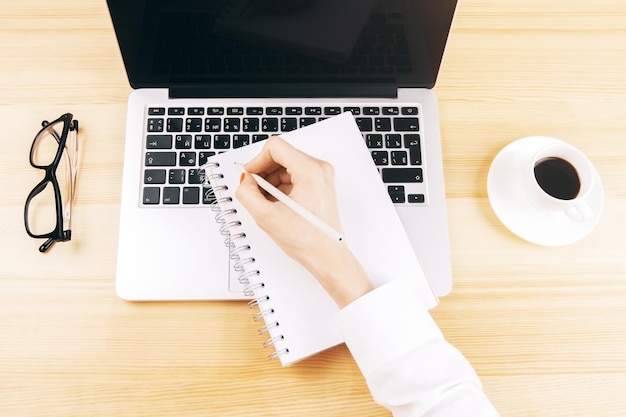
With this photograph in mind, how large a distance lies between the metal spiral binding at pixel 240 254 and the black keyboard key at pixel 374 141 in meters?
0.19

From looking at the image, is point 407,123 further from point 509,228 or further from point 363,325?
point 363,325

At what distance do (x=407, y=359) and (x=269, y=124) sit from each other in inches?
13.4

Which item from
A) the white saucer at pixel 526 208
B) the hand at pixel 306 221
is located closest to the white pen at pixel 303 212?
the hand at pixel 306 221

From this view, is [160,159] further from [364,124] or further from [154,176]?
[364,124]

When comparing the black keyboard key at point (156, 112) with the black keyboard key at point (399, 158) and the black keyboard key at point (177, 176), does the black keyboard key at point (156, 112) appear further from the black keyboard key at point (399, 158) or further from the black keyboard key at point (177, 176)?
the black keyboard key at point (399, 158)

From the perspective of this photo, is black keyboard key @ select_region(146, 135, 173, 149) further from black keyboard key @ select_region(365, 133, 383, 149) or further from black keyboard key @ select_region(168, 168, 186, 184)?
black keyboard key @ select_region(365, 133, 383, 149)

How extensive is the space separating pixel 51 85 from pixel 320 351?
0.50 metres

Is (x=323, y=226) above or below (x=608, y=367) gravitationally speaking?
above

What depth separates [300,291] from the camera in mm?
587

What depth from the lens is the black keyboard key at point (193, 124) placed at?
673 mm

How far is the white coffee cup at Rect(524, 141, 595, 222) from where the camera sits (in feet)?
1.93

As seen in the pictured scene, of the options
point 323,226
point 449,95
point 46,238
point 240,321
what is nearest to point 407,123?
point 449,95

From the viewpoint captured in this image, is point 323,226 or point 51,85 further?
point 51,85

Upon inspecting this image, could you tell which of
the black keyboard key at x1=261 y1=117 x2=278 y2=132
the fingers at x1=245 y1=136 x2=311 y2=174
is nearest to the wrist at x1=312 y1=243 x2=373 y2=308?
the fingers at x1=245 y1=136 x2=311 y2=174
